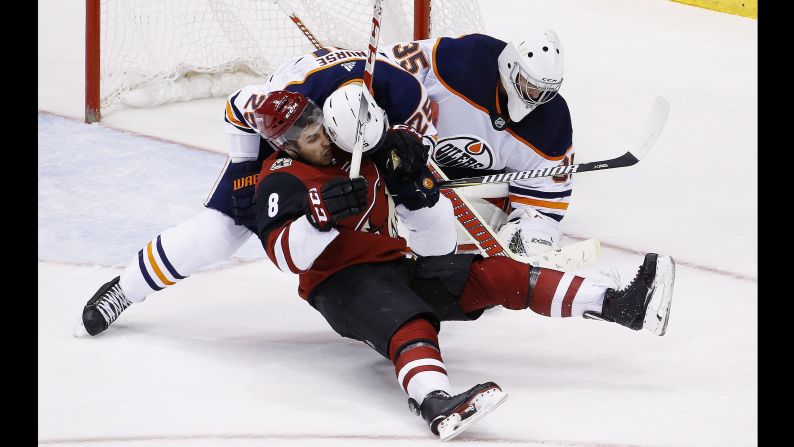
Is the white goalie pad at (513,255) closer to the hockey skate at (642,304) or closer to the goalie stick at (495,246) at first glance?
the goalie stick at (495,246)

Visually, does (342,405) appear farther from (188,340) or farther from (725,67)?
(725,67)

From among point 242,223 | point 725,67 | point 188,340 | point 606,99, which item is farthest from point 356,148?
point 725,67

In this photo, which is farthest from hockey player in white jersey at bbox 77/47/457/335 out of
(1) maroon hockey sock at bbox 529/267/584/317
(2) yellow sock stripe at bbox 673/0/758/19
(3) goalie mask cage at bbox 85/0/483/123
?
(2) yellow sock stripe at bbox 673/0/758/19

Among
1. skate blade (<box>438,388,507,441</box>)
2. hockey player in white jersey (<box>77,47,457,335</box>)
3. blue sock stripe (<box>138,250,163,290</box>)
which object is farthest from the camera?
blue sock stripe (<box>138,250,163,290</box>)

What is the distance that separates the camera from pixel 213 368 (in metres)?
3.41

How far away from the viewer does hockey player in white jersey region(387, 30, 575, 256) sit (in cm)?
414

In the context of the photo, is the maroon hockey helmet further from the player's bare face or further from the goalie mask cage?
the goalie mask cage

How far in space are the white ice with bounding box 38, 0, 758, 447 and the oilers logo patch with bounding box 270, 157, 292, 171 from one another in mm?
504

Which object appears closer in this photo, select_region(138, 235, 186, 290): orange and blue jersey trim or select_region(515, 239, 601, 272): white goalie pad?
select_region(138, 235, 186, 290): orange and blue jersey trim

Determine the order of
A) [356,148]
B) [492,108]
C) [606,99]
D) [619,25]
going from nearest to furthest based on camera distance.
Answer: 1. [356,148]
2. [492,108]
3. [606,99]
4. [619,25]

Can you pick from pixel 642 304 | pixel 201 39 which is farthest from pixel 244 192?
pixel 201 39

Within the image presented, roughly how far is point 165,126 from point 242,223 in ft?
6.64

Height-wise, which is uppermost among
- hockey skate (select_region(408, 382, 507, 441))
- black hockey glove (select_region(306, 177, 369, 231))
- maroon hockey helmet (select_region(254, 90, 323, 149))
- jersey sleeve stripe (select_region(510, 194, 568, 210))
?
maroon hockey helmet (select_region(254, 90, 323, 149))

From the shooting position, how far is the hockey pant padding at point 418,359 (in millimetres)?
3008
